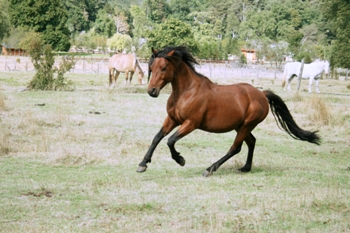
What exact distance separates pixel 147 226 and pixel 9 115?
10386mm

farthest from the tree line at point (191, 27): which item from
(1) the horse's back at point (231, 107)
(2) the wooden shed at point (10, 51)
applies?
(1) the horse's back at point (231, 107)

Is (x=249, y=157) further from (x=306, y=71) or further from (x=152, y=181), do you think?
(x=306, y=71)

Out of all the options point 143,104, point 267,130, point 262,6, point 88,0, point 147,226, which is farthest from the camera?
point 262,6

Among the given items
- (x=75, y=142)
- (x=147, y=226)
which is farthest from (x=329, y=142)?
(x=147, y=226)

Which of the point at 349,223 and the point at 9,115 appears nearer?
the point at 349,223

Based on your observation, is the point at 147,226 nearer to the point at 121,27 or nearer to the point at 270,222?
the point at 270,222

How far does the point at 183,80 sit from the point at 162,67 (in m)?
0.44

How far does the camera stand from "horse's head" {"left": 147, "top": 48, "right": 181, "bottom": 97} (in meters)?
7.91

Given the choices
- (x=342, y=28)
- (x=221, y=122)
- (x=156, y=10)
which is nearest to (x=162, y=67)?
(x=221, y=122)

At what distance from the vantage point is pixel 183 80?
826 cm

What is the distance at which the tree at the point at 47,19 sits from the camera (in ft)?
245

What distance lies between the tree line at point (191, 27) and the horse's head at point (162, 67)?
29.0 meters

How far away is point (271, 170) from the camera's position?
9070mm

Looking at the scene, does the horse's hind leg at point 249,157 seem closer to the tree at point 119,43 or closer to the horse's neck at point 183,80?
the horse's neck at point 183,80
